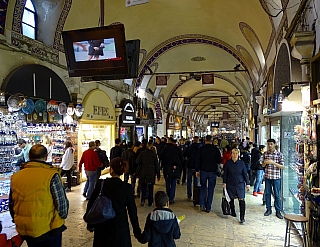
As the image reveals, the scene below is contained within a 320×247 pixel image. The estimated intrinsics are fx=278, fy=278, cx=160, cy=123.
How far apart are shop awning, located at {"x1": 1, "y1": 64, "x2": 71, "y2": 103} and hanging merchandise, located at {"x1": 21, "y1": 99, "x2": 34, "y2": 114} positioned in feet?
0.52

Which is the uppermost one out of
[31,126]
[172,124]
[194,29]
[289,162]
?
[194,29]

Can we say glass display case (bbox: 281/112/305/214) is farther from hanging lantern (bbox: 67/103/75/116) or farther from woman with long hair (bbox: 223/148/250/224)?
hanging lantern (bbox: 67/103/75/116)

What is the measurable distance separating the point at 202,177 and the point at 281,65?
2.81 metres

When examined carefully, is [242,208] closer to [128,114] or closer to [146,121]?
[128,114]

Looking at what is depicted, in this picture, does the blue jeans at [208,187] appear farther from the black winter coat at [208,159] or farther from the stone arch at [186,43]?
the stone arch at [186,43]

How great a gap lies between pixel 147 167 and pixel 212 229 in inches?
73.0

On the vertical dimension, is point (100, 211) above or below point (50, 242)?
above

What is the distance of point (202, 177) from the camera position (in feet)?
17.9

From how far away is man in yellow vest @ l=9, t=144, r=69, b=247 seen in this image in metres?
2.28

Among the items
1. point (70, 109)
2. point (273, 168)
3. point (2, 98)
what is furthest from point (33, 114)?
point (273, 168)

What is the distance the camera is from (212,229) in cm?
452

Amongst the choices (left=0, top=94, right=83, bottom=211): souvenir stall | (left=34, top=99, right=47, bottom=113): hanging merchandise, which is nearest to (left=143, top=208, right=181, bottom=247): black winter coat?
(left=0, top=94, right=83, bottom=211): souvenir stall

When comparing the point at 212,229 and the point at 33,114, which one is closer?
the point at 212,229

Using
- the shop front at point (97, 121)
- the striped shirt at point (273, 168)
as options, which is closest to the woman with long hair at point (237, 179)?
the striped shirt at point (273, 168)
